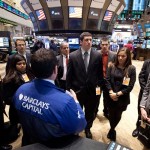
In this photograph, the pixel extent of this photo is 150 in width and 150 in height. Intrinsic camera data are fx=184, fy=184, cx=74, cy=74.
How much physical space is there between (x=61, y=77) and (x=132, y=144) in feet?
5.24

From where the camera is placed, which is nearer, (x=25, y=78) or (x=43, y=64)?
(x=43, y=64)

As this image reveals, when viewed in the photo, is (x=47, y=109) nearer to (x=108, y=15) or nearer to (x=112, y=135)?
(x=112, y=135)

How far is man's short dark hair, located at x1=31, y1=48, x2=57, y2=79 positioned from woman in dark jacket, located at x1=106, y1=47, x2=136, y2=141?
5.24ft

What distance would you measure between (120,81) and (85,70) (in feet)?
1.69

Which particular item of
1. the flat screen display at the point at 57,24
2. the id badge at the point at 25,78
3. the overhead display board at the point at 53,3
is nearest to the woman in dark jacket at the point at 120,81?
the id badge at the point at 25,78

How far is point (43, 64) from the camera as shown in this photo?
1076 millimetres

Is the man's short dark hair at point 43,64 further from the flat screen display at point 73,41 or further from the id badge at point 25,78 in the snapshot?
the flat screen display at point 73,41

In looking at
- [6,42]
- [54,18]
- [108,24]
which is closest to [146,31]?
[108,24]

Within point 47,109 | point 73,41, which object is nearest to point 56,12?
point 73,41

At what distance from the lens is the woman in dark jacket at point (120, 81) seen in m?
2.51

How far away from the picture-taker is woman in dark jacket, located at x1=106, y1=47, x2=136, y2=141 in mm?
2510

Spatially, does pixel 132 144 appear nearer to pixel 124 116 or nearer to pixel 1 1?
pixel 124 116

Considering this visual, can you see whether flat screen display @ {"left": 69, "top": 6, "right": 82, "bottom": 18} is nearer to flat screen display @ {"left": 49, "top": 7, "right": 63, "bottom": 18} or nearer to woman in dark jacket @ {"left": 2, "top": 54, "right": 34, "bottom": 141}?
flat screen display @ {"left": 49, "top": 7, "right": 63, "bottom": 18}

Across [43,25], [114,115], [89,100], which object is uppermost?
[43,25]
